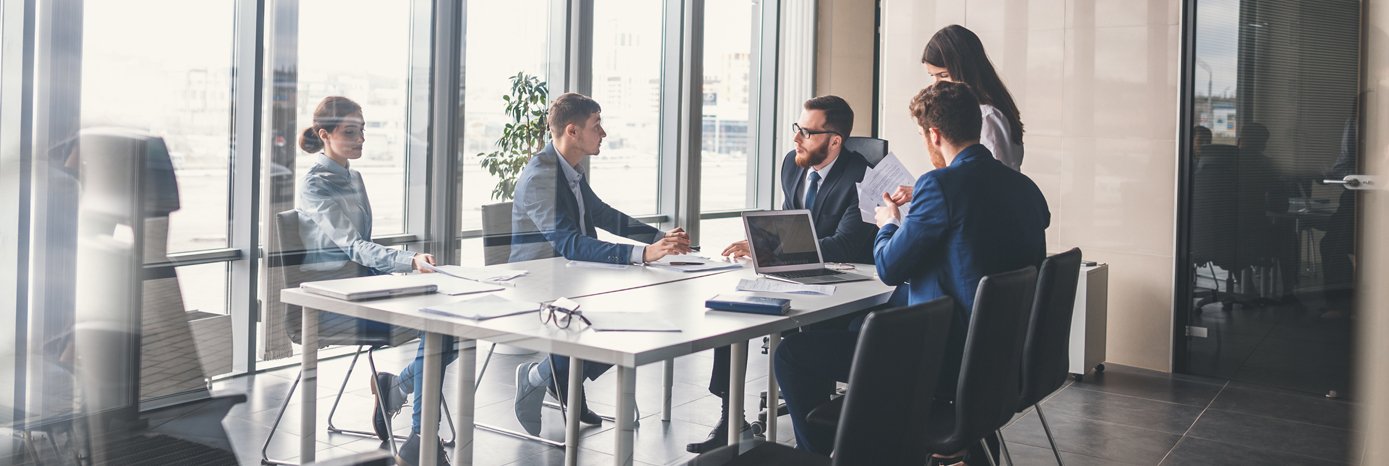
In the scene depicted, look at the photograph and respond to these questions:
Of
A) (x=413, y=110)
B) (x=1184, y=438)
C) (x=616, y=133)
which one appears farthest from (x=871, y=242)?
(x=616, y=133)

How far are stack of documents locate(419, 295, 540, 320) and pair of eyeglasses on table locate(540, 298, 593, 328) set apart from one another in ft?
0.32

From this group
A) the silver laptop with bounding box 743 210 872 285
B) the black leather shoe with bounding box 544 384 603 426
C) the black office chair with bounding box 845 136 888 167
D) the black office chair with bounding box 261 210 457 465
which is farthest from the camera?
the black office chair with bounding box 845 136 888 167

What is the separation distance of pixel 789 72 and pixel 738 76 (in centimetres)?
43

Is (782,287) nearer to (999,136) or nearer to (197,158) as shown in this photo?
(999,136)

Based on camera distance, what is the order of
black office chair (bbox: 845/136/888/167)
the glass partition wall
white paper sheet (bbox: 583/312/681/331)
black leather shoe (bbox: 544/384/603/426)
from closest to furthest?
1. the glass partition wall
2. white paper sheet (bbox: 583/312/681/331)
3. black leather shoe (bbox: 544/384/603/426)
4. black office chair (bbox: 845/136/888/167)

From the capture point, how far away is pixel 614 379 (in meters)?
2.30

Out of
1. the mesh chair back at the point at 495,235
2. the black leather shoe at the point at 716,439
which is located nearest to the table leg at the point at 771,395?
the black leather shoe at the point at 716,439

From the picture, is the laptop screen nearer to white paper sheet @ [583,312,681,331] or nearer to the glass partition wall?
white paper sheet @ [583,312,681,331]

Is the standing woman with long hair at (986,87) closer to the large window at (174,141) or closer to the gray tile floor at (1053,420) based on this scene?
the gray tile floor at (1053,420)

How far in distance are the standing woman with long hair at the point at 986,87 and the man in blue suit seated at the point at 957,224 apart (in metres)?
0.91

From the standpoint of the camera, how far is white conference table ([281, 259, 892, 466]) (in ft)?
7.43

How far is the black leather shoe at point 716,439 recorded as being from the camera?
12.2ft

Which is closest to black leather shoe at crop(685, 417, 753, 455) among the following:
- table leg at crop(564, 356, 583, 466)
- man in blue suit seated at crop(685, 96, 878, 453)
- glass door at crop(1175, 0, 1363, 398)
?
man in blue suit seated at crop(685, 96, 878, 453)

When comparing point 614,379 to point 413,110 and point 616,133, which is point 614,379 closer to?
point 413,110
